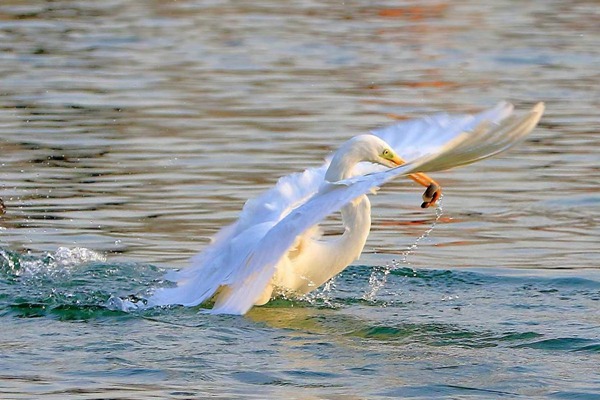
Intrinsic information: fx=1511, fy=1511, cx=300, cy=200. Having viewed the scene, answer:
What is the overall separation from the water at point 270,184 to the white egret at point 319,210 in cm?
24

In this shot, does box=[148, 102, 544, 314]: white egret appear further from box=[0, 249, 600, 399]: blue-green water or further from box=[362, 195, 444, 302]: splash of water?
box=[362, 195, 444, 302]: splash of water

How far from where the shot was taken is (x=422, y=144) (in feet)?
30.6

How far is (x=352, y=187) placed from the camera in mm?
7660

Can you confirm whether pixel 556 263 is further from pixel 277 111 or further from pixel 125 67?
pixel 125 67

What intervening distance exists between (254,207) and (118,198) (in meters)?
3.49

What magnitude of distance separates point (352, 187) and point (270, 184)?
16.5ft

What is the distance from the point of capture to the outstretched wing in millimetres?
7398

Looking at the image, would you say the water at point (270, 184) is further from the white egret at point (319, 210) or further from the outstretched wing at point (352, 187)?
the outstretched wing at point (352, 187)

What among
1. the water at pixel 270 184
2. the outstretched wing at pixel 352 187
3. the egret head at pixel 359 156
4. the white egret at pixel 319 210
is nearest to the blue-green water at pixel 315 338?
the water at pixel 270 184

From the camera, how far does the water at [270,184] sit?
299 inches

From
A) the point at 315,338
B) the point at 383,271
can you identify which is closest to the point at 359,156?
the point at 315,338

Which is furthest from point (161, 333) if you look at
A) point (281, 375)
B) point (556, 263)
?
point (556, 263)

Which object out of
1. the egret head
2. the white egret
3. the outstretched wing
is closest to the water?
the white egret

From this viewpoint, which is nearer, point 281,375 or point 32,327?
point 281,375
